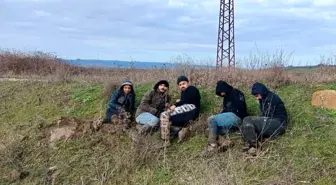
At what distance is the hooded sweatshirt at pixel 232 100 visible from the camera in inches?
326

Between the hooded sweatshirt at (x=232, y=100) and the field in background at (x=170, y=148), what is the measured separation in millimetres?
488

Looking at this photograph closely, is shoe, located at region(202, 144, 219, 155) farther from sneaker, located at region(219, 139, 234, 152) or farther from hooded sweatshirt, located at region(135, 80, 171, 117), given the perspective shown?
hooded sweatshirt, located at region(135, 80, 171, 117)

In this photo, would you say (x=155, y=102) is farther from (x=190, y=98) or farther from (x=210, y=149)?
(x=210, y=149)

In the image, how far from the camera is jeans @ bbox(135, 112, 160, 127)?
855cm

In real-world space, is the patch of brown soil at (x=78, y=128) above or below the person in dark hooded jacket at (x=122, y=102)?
below

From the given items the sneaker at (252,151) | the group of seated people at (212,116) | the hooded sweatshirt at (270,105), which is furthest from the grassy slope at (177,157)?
the hooded sweatshirt at (270,105)

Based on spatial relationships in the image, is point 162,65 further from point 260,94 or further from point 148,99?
point 260,94

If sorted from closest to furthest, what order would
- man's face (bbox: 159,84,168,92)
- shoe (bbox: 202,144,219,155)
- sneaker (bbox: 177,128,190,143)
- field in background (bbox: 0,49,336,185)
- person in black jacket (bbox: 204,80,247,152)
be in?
field in background (bbox: 0,49,336,185) < shoe (bbox: 202,144,219,155) < person in black jacket (bbox: 204,80,247,152) < sneaker (bbox: 177,128,190,143) < man's face (bbox: 159,84,168,92)

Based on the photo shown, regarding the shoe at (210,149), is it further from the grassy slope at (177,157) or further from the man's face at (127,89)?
the man's face at (127,89)

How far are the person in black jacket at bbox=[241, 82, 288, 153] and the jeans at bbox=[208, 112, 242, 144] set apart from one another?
27 cm

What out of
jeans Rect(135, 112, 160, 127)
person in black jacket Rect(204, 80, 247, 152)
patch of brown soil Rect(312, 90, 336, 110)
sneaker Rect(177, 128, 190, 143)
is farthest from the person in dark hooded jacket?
patch of brown soil Rect(312, 90, 336, 110)

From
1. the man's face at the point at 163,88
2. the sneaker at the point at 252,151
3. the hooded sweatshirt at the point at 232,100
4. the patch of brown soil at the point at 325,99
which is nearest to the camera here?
the sneaker at the point at 252,151

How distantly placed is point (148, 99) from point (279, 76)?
3293 mm

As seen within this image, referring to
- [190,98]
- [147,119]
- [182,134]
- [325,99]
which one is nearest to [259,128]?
[182,134]
